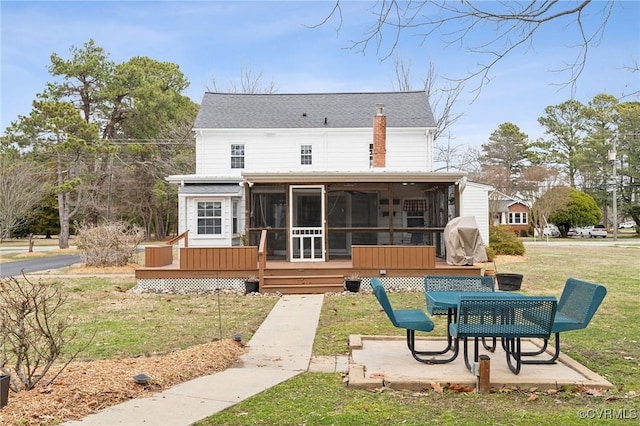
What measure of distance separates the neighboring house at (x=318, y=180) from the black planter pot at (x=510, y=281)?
36.2 inches

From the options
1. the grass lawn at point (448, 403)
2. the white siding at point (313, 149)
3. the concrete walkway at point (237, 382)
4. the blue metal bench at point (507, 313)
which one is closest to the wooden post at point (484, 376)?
the grass lawn at point (448, 403)

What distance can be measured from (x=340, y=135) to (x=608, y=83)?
1868 centimetres

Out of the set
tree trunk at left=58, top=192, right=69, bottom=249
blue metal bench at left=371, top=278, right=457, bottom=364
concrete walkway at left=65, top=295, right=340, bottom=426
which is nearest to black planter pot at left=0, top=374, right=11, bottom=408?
concrete walkway at left=65, top=295, right=340, bottom=426

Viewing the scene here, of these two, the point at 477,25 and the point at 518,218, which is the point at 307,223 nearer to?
the point at 477,25

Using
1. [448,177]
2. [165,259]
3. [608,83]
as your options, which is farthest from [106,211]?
[608,83]

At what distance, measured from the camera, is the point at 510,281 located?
1437 centimetres

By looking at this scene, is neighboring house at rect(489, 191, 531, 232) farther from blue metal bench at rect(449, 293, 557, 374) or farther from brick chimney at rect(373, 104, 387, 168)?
blue metal bench at rect(449, 293, 557, 374)

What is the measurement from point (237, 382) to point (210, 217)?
50.1 feet

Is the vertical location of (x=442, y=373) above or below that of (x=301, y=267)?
below

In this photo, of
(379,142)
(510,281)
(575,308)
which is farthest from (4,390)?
(379,142)

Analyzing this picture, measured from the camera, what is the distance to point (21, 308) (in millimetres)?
5254

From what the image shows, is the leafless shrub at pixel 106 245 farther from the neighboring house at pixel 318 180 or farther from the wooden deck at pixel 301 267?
the wooden deck at pixel 301 267

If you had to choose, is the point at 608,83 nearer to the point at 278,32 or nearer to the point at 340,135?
the point at 278,32

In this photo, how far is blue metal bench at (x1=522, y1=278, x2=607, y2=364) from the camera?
20.3 ft
